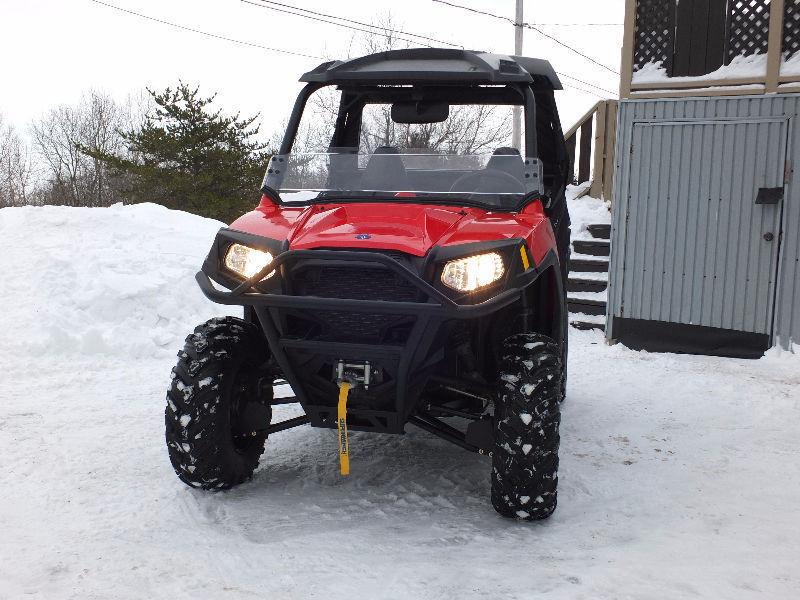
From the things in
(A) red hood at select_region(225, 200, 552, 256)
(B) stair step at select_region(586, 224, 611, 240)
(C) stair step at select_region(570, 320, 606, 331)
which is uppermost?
(A) red hood at select_region(225, 200, 552, 256)

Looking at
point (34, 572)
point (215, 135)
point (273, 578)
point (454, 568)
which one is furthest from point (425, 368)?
point (215, 135)

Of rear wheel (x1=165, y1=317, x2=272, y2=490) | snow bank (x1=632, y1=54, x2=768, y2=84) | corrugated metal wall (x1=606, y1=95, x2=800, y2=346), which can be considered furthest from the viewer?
snow bank (x1=632, y1=54, x2=768, y2=84)

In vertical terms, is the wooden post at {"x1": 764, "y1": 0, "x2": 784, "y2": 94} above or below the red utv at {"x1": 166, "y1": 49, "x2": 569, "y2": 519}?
above

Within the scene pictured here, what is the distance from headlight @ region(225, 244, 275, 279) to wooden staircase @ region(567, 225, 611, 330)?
616 centimetres

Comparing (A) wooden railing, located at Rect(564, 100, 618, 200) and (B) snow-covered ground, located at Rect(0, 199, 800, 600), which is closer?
(B) snow-covered ground, located at Rect(0, 199, 800, 600)

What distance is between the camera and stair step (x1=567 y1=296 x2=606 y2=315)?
380 inches

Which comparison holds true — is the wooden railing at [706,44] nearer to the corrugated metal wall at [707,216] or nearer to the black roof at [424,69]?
the corrugated metal wall at [707,216]

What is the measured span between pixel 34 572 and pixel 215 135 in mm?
24273

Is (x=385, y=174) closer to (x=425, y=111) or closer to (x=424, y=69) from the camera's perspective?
(x=424, y=69)

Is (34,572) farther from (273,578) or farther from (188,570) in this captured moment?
(273,578)

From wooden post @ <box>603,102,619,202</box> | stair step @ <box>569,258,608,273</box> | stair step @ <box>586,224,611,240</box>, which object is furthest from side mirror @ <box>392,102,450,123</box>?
wooden post @ <box>603,102,619,202</box>

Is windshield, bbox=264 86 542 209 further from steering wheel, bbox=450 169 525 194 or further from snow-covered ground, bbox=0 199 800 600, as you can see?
snow-covered ground, bbox=0 199 800 600

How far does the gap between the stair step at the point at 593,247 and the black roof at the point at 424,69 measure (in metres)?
6.81

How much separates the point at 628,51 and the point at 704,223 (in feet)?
7.17
